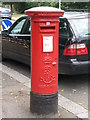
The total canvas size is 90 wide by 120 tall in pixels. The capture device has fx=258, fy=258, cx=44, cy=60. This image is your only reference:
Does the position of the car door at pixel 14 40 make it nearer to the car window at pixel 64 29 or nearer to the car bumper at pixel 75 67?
the car window at pixel 64 29

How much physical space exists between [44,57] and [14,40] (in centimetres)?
329

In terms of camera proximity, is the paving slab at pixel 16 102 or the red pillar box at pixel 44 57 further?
the paving slab at pixel 16 102

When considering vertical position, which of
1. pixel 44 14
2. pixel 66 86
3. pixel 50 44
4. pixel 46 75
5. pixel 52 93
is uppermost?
pixel 44 14

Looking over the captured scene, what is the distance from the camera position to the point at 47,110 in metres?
3.99

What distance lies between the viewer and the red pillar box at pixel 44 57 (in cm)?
376

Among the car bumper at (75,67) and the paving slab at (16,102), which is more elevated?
the car bumper at (75,67)

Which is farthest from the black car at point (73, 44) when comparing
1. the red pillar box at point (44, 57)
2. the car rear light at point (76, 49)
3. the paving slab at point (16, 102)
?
the red pillar box at point (44, 57)

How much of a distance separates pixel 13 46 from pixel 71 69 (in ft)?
7.77

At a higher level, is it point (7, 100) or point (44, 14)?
point (44, 14)

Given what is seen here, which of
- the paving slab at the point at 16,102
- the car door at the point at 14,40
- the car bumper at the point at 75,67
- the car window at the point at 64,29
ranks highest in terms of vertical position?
the car window at the point at 64,29

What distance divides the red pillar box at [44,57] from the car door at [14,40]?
300cm

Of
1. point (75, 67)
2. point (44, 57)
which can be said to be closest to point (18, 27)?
point (75, 67)

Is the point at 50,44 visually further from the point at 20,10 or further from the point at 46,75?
the point at 20,10

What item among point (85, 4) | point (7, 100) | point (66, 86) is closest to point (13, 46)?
point (66, 86)
